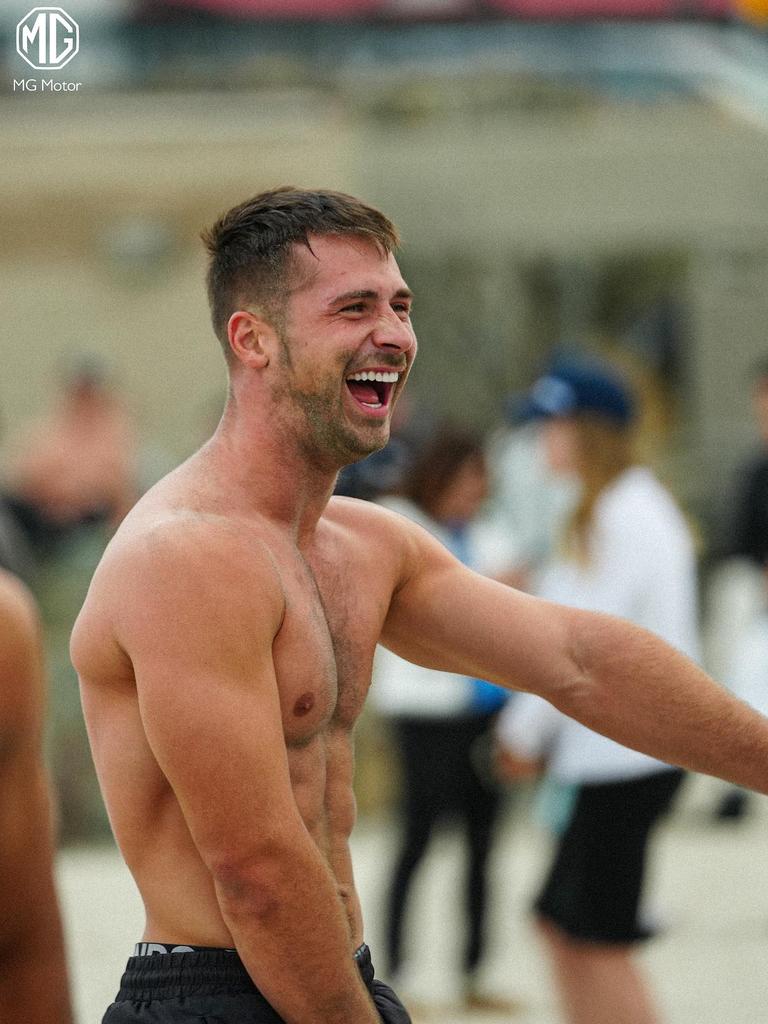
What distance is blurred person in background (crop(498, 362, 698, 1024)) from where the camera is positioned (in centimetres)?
454

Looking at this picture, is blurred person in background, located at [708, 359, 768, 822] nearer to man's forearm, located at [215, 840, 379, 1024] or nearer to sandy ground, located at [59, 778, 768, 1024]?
sandy ground, located at [59, 778, 768, 1024]

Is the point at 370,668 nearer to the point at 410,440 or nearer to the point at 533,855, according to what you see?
the point at 410,440

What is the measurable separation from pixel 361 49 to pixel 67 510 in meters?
5.14

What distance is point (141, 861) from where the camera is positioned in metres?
2.47

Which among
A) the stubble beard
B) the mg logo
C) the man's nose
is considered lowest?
the stubble beard

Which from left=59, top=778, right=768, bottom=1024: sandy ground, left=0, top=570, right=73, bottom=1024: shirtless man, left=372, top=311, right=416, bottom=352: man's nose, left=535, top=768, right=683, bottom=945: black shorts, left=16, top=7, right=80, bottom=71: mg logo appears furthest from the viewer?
left=16, top=7, right=80, bottom=71: mg logo

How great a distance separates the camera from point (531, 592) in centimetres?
679

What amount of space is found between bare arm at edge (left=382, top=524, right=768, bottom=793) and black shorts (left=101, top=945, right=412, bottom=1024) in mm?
680

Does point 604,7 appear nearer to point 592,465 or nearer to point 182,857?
point 592,465

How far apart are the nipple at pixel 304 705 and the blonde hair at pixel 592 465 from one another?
254 centimetres

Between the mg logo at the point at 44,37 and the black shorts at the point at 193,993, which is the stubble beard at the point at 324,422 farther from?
the mg logo at the point at 44,37

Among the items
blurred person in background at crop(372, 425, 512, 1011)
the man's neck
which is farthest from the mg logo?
the man's neck

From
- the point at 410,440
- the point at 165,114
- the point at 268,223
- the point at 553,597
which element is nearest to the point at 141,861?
the point at 268,223

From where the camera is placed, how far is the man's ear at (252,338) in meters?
2.55
